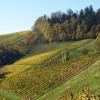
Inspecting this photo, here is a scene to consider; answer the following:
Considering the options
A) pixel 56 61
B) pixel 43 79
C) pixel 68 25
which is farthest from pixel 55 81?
pixel 68 25

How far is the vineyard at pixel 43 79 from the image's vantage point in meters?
66.4

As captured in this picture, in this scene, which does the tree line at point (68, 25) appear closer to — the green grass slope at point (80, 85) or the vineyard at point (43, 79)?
the vineyard at point (43, 79)

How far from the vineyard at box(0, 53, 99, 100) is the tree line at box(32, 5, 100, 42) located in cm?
6460

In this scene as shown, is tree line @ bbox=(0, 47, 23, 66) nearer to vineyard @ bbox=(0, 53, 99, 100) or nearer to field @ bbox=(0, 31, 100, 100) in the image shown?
field @ bbox=(0, 31, 100, 100)

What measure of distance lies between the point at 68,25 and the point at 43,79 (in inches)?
3551

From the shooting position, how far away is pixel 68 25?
532 feet

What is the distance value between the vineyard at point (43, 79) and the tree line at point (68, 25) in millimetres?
64601

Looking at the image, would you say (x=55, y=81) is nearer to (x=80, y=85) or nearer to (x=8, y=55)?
(x=80, y=85)

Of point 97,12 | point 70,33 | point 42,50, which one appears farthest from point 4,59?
point 97,12

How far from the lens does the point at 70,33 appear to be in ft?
506

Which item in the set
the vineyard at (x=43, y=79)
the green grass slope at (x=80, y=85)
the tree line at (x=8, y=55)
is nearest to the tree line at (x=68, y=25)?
the tree line at (x=8, y=55)

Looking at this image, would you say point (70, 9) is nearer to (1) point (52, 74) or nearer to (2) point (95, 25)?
(2) point (95, 25)

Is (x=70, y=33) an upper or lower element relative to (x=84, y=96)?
lower

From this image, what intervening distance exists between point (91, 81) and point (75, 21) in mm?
109673
